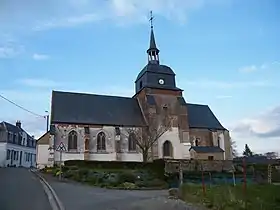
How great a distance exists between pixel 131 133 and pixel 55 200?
2911 cm

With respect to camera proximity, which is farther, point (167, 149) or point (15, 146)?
point (15, 146)

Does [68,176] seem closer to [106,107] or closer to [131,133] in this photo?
[131,133]

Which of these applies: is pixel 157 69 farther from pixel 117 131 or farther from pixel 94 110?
pixel 117 131

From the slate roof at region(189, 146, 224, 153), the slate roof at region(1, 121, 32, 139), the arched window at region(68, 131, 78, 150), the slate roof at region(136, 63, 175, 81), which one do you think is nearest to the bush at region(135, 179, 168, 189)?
the arched window at region(68, 131, 78, 150)

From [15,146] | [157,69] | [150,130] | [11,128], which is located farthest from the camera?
[15,146]

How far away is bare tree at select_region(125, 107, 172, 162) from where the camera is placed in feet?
129

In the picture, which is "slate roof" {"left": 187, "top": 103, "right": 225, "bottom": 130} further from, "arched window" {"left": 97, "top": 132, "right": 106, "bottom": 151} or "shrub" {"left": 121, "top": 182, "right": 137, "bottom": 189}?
"shrub" {"left": 121, "top": 182, "right": 137, "bottom": 189}

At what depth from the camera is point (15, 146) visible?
2210 inches

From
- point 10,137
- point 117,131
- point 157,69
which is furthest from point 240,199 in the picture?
point 10,137

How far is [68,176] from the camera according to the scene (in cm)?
2492

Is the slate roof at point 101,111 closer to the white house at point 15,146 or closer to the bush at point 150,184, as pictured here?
the white house at point 15,146

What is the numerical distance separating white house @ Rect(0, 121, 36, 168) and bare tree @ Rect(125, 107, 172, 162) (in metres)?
22.9

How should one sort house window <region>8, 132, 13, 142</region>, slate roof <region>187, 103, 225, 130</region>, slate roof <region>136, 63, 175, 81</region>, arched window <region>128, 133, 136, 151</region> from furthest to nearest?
→ 1. house window <region>8, 132, 13, 142</region>
2. slate roof <region>187, 103, 225, 130</region>
3. slate roof <region>136, 63, 175, 81</region>
4. arched window <region>128, 133, 136, 151</region>

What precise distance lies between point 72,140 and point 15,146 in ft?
70.8
